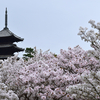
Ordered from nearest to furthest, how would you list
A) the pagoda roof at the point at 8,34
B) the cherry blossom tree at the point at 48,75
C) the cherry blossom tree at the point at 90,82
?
1. the cherry blossom tree at the point at 90,82
2. the cherry blossom tree at the point at 48,75
3. the pagoda roof at the point at 8,34

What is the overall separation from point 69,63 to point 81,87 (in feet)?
10.2

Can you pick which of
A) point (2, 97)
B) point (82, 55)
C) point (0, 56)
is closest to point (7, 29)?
point (0, 56)

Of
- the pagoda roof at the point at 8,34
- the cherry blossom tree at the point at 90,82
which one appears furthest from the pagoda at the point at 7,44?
the cherry blossom tree at the point at 90,82

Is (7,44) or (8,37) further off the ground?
(8,37)

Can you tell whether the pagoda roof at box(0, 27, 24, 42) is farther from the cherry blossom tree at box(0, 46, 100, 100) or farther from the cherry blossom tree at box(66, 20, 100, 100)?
the cherry blossom tree at box(66, 20, 100, 100)

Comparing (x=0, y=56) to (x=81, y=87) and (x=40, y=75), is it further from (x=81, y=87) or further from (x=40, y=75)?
(x=81, y=87)

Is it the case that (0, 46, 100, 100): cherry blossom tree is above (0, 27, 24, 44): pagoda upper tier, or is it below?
below

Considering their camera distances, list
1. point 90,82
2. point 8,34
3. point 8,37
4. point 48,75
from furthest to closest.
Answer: point 8,37, point 8,34, point 48,75, point 90,82

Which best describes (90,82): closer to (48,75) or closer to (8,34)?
(48,75)

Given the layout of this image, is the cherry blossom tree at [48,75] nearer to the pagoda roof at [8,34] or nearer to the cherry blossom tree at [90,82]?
the cherry blossom tree at [90,82]

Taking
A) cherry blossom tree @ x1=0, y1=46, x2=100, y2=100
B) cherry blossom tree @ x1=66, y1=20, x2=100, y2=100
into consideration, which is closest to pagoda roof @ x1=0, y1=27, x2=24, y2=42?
cherry blossom tree @ x1=0, y1=46, x2=100, y2=100

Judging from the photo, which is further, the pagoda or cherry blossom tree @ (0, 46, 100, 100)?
the pagoda

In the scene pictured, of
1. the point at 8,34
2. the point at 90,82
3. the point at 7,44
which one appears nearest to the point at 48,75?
the point at 90,82

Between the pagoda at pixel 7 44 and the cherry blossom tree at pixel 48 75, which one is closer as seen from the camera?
the cherry blossom tree at pixel 48 75
